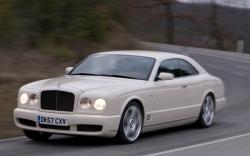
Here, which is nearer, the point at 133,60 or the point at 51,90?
the point at 51,90

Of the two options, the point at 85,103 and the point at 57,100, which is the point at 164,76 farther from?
the point at 57,100

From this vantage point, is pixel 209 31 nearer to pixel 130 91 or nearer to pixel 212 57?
pixel 212 57

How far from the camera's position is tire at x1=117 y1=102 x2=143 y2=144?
11.6 meters

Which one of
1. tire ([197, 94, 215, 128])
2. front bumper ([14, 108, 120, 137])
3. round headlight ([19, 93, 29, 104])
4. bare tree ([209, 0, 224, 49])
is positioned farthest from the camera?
bare tree ([209, 0, 224, 49])

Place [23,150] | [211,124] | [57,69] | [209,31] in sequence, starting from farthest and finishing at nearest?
[209,31] < [57,69] < [211,124] < [23,150]

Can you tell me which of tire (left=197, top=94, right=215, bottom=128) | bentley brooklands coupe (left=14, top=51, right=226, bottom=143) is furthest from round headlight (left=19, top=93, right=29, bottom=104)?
tire (left=197, top=94, right=215, bottom=128)

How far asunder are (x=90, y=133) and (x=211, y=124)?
4.30m

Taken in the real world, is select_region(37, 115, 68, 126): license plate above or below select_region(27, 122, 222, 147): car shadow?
above

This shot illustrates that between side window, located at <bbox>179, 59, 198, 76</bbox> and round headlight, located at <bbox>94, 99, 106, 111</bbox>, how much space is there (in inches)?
114

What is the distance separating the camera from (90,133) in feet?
37.1

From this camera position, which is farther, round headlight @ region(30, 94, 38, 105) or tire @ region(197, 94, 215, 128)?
tire @ region(197, 94, 215, 128)

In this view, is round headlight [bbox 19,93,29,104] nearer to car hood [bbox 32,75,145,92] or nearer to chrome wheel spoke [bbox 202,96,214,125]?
car hood [bbox 32,75,145,92]

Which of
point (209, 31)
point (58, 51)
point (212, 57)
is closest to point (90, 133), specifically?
point (58, 51)

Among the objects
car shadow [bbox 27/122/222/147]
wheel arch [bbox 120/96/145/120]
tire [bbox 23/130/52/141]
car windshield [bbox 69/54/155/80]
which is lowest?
car shadow [bbox 27/122/222/147]
